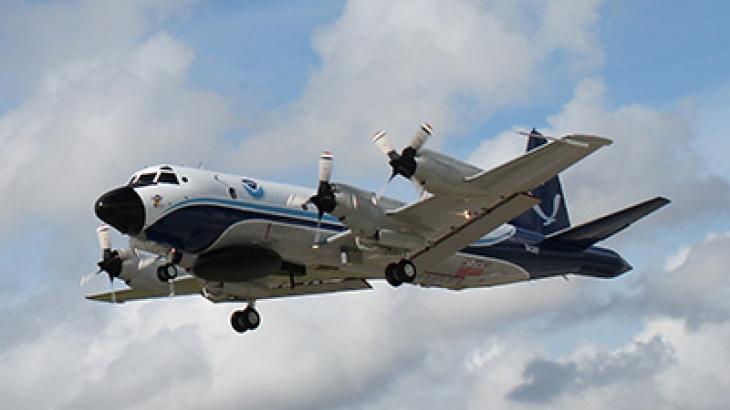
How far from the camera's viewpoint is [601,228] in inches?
1678

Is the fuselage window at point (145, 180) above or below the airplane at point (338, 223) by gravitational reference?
above

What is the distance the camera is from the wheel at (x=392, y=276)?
3862 cm

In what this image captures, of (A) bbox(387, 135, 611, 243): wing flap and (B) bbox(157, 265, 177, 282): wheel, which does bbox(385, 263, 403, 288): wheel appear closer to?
(A) bbox(387, 135, 611, 243): wing flap

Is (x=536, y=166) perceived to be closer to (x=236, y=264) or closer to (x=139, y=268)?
(x=236, y=264)

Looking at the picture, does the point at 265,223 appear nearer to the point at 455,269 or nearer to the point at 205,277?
the point at 205,277

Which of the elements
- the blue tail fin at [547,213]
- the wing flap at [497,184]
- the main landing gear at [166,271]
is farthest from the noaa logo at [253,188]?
the blue tail fin at [547,213]

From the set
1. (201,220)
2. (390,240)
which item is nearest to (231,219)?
(201,220)

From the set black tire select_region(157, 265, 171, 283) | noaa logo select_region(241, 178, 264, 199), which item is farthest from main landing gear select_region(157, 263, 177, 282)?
noaa logo select_region(241, 178, 264, 199)

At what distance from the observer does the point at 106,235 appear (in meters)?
43.7

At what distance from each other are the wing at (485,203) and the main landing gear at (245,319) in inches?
261

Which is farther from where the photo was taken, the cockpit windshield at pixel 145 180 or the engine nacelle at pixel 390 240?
the engine nacelle at pixel 390 240

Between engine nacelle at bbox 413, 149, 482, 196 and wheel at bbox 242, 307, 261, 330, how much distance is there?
10144 mm

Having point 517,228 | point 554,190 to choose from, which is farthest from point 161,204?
point 554,190

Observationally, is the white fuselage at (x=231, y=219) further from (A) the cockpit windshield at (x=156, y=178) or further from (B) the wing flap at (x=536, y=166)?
(B) the wing flap at (x=536, y=166)
